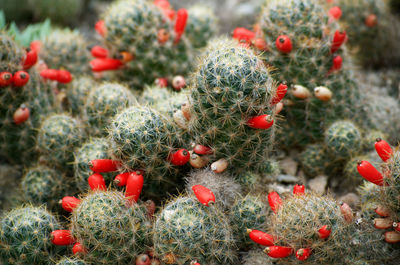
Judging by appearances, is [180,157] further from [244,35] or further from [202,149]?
[244,35]

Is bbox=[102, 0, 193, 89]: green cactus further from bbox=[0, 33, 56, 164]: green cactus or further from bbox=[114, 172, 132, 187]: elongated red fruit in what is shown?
bbox=[114, 172, 132, 187]: elongated red fruit

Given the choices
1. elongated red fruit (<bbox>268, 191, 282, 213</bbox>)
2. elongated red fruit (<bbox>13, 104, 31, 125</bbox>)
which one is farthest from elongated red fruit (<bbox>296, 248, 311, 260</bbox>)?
elongated red fruit (<bbox>13, 104, 31, 125</bbox>)

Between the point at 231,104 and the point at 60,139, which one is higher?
the point at 231,104

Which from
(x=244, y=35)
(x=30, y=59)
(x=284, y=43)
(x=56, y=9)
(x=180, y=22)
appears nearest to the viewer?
(x=284, y=43)

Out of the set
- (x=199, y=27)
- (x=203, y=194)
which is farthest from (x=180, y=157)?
(x=199, y=27)

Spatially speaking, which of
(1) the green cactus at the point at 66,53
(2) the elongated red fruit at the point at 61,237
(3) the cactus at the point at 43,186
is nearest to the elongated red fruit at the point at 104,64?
(1) the green cactus at the point at 66,53
